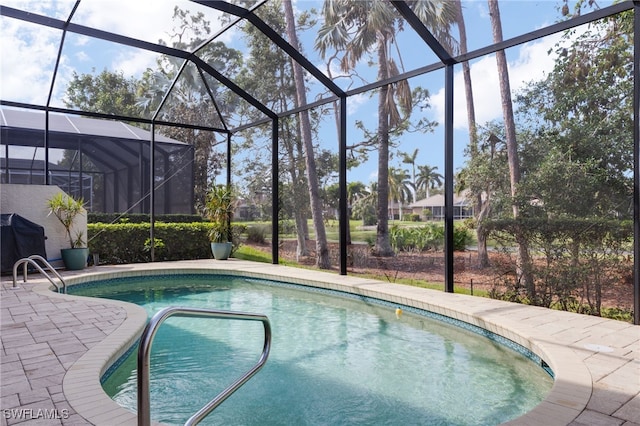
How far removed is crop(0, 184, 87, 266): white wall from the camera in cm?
845

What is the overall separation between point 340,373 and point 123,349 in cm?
204

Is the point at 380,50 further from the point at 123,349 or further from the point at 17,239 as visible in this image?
the point at 123,349

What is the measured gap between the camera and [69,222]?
884cm

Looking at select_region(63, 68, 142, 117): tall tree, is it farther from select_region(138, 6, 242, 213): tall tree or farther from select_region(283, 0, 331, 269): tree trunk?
select_region(283, 0, 331, 269): tree trunk

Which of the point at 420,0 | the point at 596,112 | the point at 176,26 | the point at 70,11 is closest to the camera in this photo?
the point at 596,112

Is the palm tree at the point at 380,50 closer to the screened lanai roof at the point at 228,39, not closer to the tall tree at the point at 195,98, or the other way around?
the screened lanai roof at the point at 228,39

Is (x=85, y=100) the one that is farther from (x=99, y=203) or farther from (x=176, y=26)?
(x=99, y=203)

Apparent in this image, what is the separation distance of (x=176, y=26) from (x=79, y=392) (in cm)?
1737

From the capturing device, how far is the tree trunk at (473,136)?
717cm

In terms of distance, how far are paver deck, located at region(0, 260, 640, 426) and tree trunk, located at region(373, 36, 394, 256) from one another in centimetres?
452

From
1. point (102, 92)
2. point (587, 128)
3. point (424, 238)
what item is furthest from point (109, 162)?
point (587, 128)

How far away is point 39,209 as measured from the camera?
884 cm

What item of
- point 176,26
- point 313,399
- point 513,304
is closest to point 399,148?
point 513,304

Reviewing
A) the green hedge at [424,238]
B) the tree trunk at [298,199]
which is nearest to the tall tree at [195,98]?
the tree trunk at [298,199]
